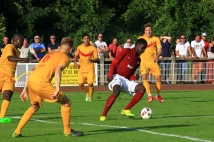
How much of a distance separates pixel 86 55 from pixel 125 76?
6.84 metres

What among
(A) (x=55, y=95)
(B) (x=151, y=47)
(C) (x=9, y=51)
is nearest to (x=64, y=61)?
(A) (x=55, y=95)

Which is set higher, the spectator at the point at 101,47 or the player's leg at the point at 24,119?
the spectator at the point at 101,47

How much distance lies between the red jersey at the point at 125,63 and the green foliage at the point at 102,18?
25.8 m

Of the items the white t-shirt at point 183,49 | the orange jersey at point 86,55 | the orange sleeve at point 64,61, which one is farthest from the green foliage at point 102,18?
the orange sleeve at point 64,61

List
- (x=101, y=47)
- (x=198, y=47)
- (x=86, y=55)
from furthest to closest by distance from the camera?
(x=198, y=47) → (x=101, y=47) → (x=86, y=55)

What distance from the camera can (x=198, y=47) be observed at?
31.0 metres

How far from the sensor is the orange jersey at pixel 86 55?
73.5ft

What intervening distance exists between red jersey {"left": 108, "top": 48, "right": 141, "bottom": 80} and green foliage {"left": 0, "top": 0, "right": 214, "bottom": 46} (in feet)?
84.7

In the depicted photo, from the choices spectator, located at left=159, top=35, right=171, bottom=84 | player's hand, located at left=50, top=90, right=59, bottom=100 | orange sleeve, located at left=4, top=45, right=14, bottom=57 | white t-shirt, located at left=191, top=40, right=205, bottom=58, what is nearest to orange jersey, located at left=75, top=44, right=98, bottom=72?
orange sleeve, located at left=4, top=45, right=14, bottom=57

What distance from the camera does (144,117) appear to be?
52.6 feet

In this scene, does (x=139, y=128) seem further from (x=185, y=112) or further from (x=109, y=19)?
(x=109, y=19)

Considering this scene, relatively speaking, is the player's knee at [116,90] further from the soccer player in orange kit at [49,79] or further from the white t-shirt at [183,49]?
the white t-shirt at [183,49]

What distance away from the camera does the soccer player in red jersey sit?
50.4 feet

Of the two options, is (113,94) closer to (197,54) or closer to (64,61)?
(64,61)
